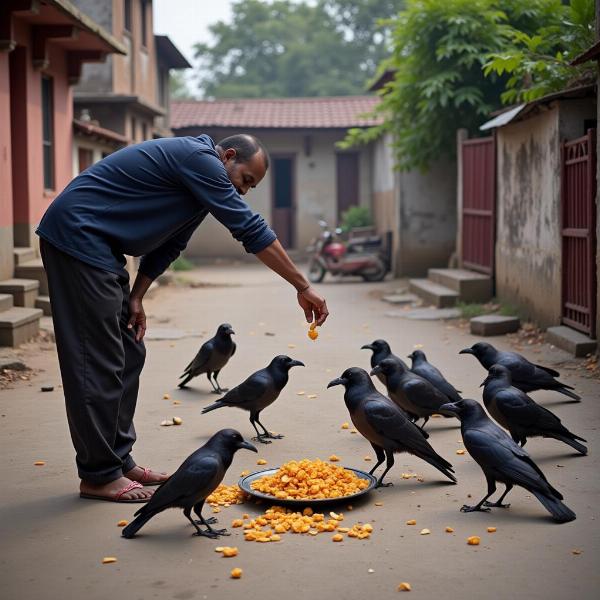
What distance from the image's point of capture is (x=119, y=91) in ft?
65.4

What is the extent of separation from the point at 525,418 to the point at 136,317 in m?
2.50

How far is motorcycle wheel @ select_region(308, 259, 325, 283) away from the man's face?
16.0 meters

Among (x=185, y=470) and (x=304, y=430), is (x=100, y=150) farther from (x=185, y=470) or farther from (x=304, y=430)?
(x=185, y=470)

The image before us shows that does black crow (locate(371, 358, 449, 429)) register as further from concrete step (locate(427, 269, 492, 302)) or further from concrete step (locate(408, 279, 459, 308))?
concrete step (locate(408, 279, 459, 308))

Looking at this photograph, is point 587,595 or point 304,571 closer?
point 587,595

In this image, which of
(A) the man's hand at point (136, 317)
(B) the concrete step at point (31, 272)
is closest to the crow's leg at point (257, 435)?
(A) the man's hand at point (136, 317)

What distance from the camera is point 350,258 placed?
812 inches

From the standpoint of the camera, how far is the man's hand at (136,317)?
5.12 m

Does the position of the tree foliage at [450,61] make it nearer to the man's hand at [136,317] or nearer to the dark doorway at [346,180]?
the dark doorway at [346,180]

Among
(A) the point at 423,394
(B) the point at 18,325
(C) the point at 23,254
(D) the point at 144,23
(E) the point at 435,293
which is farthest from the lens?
(D) the point at 144,23

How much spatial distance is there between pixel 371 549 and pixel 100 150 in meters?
15.4

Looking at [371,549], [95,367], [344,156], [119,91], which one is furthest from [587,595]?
[344,156]

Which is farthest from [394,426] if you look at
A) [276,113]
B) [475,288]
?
[276,113]

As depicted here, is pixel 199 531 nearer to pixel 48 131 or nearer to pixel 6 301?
pixel 6 301
